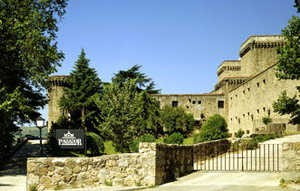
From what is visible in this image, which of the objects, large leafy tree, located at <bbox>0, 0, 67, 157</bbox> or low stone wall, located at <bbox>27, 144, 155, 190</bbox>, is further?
large leafy tree, located at <bbox>0, 0, 67, 157</bbox>

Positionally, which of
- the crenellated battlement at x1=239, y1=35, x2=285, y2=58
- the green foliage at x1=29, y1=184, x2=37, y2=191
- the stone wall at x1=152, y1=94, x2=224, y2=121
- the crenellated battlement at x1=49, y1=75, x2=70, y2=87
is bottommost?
the green foliage at x1=29, y1=184, x2=37, y2=191

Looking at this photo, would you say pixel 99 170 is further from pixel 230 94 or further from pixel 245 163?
pixel 230 94

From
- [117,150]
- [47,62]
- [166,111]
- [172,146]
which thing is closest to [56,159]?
[172,146]

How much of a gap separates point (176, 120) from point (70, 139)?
1558 inches

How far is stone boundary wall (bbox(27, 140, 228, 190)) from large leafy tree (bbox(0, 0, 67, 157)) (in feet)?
24.6

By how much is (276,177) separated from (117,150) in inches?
889

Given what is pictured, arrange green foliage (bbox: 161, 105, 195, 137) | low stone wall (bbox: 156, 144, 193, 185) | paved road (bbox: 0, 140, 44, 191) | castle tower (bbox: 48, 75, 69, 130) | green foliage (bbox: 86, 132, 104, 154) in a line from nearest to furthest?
low stone wall (bbox: 156, 144, 193, 185) < paved road (bbox: 0, 140, 44, 191) < green foliage (bbox: 86, 132, 104, 154) < green foliage (bbox: 161, 105, 195, 137) < castle tower (bbox: 48, 75, 69, 130)

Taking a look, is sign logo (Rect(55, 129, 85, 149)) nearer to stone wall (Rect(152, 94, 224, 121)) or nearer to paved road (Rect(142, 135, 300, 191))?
paved road (Rect(142, 135, 300, 191))

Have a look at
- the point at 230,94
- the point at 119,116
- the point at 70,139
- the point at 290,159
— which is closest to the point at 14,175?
the point at 70,139

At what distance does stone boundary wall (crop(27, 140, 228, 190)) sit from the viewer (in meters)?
12.9

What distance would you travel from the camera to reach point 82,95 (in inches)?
2037

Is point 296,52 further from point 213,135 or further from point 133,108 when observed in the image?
point 133,108

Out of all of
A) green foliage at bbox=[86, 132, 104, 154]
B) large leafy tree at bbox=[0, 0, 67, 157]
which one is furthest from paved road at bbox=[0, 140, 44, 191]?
green foliage at bbox=[86, 132, 104, 154]

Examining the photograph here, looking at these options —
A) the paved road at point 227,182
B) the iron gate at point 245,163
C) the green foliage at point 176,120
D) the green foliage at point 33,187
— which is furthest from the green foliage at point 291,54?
the green foliage at point 176,120
